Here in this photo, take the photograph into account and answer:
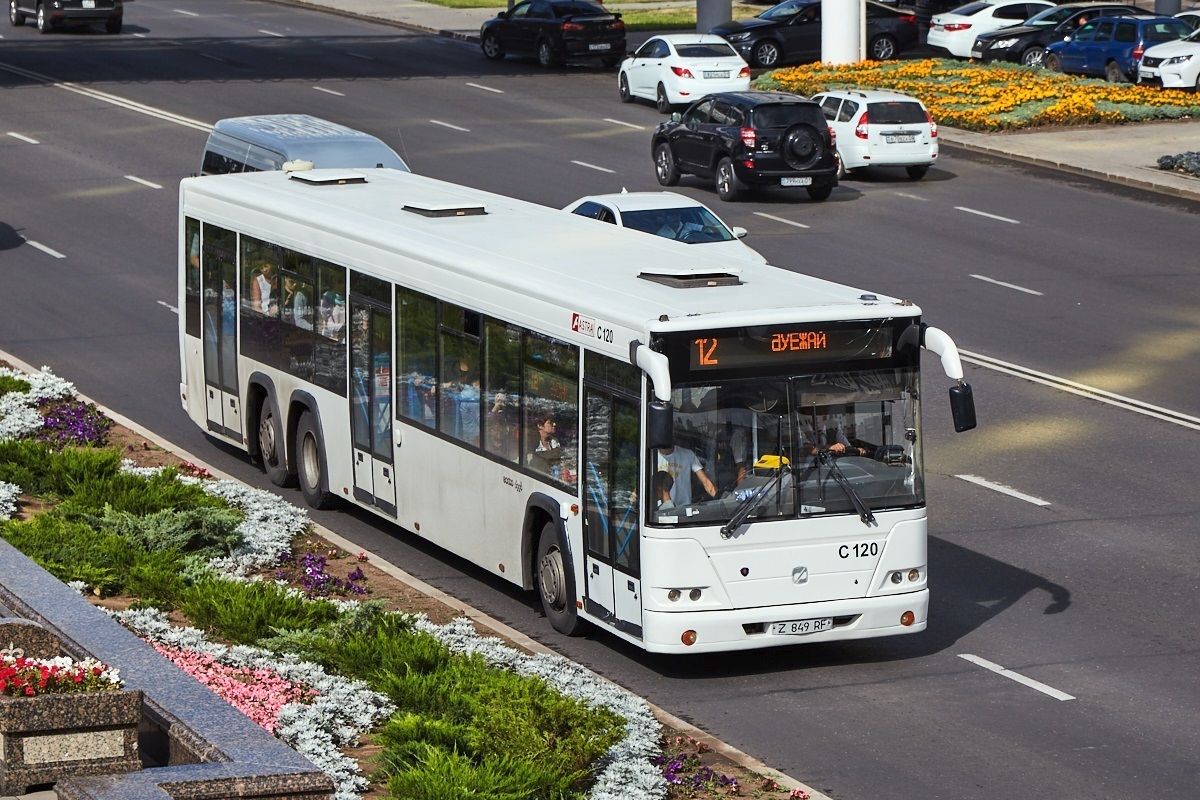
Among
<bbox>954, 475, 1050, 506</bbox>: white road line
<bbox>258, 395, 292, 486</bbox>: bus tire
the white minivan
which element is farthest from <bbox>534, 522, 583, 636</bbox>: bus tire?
the white minivan

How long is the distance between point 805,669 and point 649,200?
12.0 m

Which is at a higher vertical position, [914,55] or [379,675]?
[914,55]

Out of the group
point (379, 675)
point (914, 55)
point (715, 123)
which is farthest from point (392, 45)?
point (379, 675)

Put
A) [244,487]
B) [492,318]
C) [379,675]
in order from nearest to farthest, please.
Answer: [379,675] → [492,318] → [244,487]

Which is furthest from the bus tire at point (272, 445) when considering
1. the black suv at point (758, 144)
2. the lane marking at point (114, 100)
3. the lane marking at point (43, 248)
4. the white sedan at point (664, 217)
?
the lane marking at point (114, 100)

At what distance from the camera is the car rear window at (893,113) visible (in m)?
36.9

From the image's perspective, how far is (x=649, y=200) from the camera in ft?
82.7

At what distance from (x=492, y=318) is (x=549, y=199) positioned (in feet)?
61.3

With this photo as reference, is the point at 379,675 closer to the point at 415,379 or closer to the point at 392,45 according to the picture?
the point at 415,379

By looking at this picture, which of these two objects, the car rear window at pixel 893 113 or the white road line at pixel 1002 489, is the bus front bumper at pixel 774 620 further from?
the car rear window at pixel 893 113

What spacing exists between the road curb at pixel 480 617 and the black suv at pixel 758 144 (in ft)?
50.0

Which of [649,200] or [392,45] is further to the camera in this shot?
[392,45]

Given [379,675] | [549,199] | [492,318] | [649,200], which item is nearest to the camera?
[379,675]

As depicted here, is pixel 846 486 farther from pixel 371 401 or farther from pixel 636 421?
pixel 371 401
